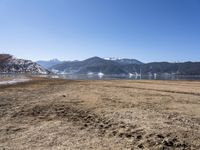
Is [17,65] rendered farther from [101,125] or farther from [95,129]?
[95,129]

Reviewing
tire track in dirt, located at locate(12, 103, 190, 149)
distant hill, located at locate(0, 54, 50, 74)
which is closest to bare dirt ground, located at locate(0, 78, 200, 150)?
tire track in dirt, located at locate(12, 103, 190, 149)

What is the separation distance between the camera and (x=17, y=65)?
6826 inches

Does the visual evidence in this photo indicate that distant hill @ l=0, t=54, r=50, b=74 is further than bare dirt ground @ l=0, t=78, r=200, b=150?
Yes

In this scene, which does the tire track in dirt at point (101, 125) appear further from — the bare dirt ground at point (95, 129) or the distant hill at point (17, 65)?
the distant hill at point (17, 65)

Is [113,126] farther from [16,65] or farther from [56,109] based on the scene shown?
[16,65]

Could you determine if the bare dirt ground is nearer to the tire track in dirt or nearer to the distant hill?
the tire track in dirt

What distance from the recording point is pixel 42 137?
9680 mm

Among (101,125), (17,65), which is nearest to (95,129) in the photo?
(101,125)

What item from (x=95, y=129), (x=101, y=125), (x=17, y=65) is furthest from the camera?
(x=17, y=65)

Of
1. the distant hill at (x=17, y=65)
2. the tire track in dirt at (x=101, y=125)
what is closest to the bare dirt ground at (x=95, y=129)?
the tire track in dirt at (x=101, y=125)

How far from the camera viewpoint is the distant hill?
164 m

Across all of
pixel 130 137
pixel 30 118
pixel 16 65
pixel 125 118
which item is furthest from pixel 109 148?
pixel 16 65

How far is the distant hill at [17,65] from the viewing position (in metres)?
164

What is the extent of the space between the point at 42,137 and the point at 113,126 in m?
2.93
